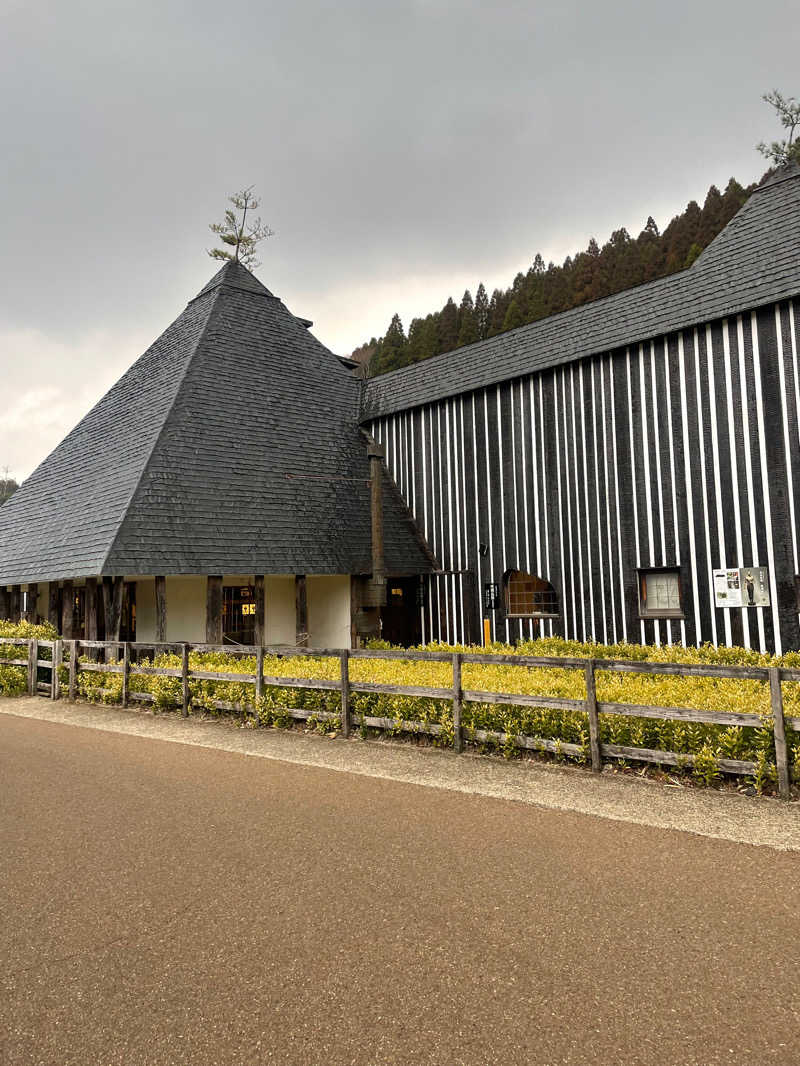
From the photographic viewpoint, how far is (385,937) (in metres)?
3.62

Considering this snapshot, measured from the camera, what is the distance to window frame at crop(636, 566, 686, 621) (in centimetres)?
1341

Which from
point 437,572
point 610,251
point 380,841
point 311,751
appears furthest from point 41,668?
point 610,251

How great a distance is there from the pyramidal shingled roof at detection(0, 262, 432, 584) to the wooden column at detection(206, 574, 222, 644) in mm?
689

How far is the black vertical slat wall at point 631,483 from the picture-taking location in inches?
496

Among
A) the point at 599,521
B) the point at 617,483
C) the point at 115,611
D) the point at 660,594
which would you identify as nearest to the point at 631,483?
the point at 617,483

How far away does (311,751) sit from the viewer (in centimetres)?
789

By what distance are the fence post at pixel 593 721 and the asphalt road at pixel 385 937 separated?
134 cm

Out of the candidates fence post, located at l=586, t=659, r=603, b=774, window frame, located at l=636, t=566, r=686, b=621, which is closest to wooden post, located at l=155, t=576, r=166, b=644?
fence post, located at l=586, t=659, r=603, b=774

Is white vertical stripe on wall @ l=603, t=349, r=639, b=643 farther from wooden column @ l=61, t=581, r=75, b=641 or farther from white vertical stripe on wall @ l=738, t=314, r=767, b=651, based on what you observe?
wooden column @ l=61, t=581, r=75, b=641

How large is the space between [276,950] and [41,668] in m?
11.9

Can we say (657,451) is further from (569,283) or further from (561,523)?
(569,283)

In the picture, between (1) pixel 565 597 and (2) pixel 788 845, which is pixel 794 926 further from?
(1) pixel 565 597

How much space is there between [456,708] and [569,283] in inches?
2198

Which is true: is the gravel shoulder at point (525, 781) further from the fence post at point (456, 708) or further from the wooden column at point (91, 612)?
the wooden column at point (91, 612)
